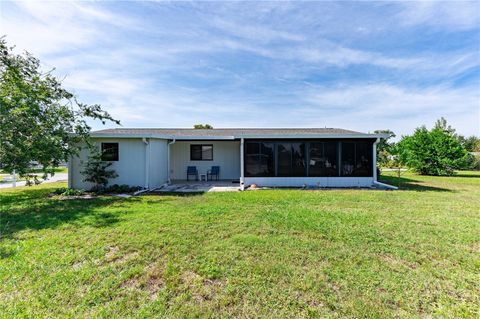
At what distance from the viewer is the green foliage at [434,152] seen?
16.9 meters

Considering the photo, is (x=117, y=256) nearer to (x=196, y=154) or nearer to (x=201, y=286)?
(x=201, y=286)

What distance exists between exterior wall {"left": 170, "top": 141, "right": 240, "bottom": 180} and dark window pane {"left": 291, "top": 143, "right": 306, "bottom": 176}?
169 inches

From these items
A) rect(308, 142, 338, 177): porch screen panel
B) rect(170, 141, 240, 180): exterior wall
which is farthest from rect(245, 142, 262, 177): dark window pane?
rect(170, 141, 240, 180): exterior wall

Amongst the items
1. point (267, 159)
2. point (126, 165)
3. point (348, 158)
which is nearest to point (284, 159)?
point (267, 159)

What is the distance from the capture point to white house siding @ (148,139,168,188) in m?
10.5

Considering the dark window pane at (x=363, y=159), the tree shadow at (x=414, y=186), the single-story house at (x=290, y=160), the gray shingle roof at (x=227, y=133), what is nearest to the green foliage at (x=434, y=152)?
the tree shadow at (x=414, y=186)

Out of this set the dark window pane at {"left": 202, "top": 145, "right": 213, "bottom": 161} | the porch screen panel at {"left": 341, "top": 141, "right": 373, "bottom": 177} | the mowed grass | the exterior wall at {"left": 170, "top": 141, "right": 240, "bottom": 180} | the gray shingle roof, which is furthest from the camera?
the dark window pane at {"left": 202, "top": 145, "right": 213, "bottom": 161}

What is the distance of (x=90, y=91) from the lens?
37.2 ft

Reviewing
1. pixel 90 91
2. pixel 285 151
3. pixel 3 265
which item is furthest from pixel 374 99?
pixel 3 265

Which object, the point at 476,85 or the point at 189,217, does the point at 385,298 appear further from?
the point at 476,85

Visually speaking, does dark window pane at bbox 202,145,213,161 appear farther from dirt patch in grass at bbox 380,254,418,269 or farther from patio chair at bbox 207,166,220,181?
dirt patch in grass at bbox 380,254,418,269

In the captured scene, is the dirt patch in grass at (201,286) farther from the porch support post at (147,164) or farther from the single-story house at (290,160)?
the porch support post at (147,164)

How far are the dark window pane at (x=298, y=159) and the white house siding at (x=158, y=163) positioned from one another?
6.53 metres

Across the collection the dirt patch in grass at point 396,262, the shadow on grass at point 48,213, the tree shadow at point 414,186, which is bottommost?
the dirt patch in grass at point 396,262
